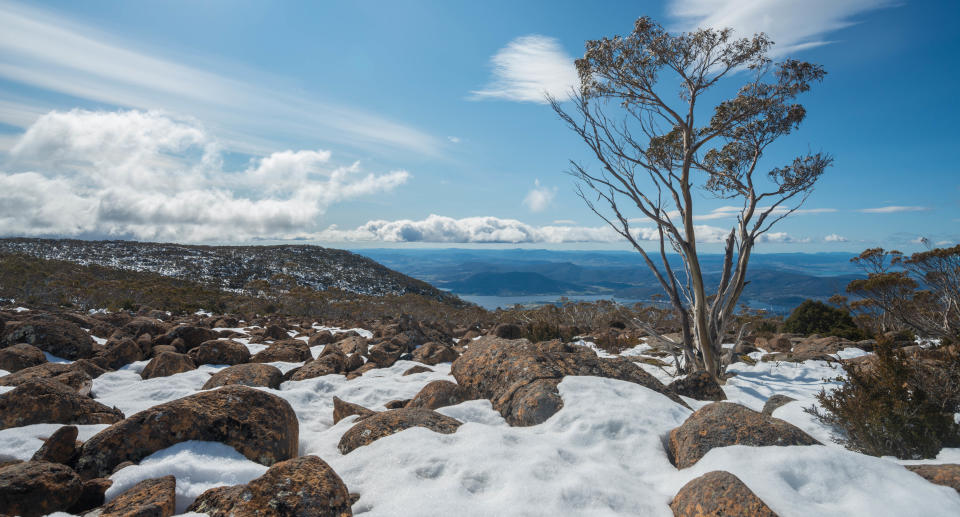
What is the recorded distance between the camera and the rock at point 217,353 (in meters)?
8.97

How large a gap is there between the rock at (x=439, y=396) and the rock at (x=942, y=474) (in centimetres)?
470

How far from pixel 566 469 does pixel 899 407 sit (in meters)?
3.74

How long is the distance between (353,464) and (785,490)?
3.38 meters

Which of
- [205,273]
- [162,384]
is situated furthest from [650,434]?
[205,273]

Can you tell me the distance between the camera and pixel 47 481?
2822 millimetres

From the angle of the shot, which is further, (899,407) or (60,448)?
(899,407)

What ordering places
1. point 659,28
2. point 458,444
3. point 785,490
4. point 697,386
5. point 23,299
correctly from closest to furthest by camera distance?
point 785,490 < point 458,444 < point 697,386 < point 659,28 < point 23,299

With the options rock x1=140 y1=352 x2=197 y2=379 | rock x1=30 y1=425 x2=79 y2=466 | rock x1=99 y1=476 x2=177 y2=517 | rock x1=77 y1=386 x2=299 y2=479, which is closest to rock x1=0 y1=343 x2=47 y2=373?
rock x1=140 y1=352 x2=197 y2=379

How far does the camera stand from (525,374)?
5898 mm

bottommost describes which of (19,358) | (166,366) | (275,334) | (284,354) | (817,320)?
(275,334)

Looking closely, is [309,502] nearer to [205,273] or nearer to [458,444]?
[458,444]

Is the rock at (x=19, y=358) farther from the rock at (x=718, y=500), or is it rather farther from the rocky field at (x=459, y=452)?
the rock at (x=718, y=500)

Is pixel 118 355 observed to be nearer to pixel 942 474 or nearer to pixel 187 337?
pixel 187 337

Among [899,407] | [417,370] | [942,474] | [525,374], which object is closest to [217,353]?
[417,370]
